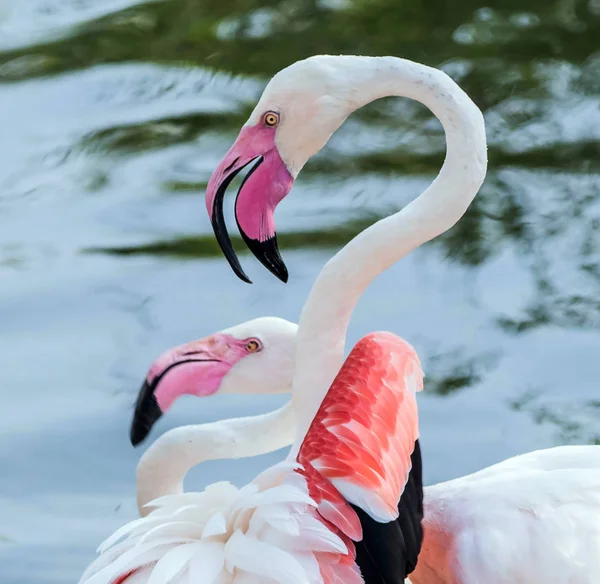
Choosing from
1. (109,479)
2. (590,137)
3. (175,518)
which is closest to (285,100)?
(175,518)

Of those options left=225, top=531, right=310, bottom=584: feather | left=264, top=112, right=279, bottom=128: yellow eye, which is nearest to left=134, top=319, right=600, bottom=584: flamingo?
left=225, top=531, right=310, bottom=584: feather

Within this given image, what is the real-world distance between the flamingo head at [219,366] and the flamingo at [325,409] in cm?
46

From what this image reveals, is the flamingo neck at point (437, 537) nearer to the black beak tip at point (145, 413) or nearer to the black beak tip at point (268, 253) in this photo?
the black beak tip at point (268, 253)

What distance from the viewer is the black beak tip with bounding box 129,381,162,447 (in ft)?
10.8

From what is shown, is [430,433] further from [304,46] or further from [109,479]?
[304,46]

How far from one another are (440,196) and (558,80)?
11.8 feet

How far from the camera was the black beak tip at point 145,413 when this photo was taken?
10.8ft

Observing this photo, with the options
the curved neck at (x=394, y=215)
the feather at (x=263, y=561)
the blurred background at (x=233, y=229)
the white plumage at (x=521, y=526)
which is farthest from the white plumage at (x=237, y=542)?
the blurred background at (x=233, y=229)

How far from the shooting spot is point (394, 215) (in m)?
2.75

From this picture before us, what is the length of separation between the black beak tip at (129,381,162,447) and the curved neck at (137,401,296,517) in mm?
43

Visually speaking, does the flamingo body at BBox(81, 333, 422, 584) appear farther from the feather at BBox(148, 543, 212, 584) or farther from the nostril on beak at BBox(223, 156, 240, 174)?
the nostril on beak at BBox(223, 156, 240, 174)

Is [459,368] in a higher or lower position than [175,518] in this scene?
lower

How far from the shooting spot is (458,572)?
2531 mm

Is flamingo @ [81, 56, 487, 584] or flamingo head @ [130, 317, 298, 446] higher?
flamingo @ [81, 56, 487, 584]
